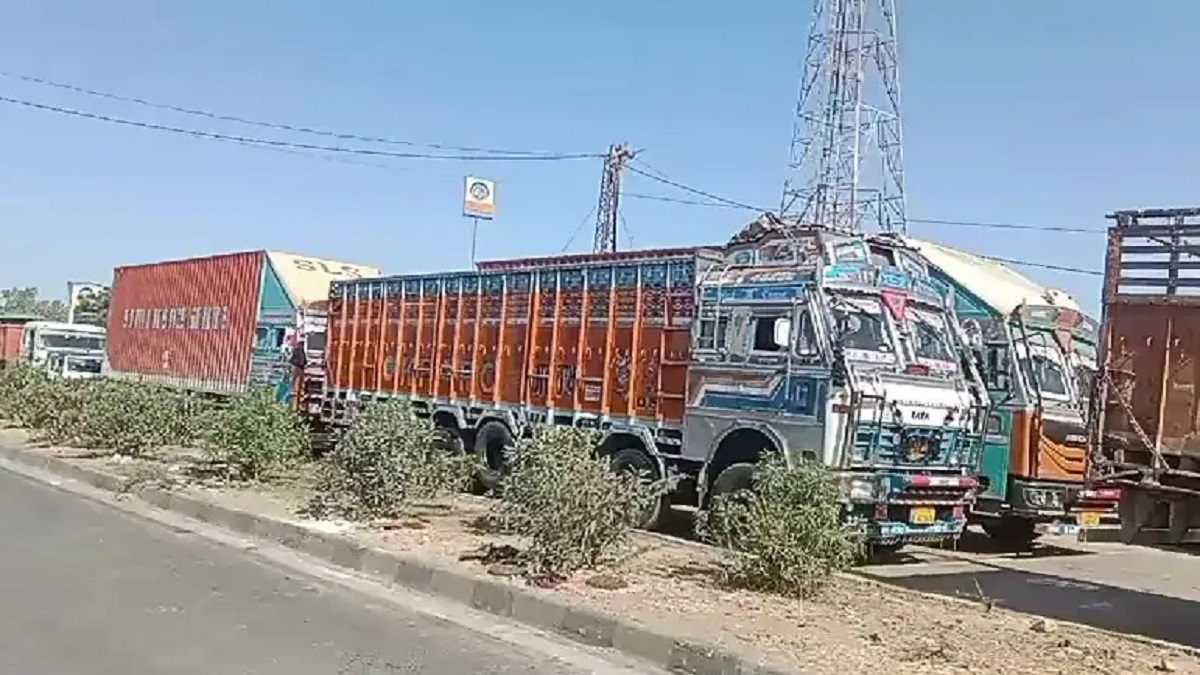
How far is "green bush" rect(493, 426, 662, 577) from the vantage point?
8.74 meters

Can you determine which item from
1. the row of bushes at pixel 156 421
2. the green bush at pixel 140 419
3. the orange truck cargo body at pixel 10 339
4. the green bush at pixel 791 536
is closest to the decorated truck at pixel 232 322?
the row of bushes at pixel 156 421

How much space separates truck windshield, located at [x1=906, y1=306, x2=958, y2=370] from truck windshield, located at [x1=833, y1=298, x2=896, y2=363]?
0.40 m

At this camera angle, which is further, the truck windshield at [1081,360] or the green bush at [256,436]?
the green bush at [256,436]

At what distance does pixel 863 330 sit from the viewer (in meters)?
11.4

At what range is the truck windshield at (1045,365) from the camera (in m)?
13.7

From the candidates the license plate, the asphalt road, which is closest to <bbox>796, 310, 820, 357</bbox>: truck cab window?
the license plate

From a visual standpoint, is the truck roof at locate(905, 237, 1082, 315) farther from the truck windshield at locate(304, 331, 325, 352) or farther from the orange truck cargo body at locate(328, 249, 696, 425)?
the truck windshield at locate(304, 331, 325, 352)

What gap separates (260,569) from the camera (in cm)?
950

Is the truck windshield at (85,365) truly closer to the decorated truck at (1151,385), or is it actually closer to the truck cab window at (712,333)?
the truck cab window at (712,333)

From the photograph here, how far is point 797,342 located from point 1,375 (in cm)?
1924

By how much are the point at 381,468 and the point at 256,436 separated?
310 cm

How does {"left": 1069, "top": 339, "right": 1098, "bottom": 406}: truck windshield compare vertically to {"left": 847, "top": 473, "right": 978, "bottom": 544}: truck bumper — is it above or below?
above

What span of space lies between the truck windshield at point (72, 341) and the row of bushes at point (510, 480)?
13.2 metres

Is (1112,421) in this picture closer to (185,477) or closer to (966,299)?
(966,299)
